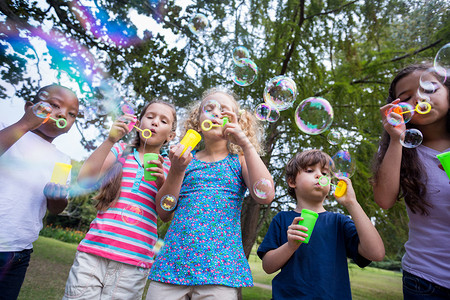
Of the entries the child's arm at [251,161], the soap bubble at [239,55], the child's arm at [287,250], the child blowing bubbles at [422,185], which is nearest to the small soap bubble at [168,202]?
the child's arm at [251,161]

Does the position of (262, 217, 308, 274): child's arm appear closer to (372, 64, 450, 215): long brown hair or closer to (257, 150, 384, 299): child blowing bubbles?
(257, 150, 384, 299): child blowing bubbles

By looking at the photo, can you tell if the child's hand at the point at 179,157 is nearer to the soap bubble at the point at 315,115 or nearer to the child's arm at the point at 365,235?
the child's arm at the point at 365,235

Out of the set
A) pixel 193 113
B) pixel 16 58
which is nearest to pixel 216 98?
pixel 193 113

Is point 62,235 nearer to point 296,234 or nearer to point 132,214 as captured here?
point 132,214

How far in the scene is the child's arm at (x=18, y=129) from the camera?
5.92 feet

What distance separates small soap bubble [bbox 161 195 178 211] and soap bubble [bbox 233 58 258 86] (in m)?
1.37

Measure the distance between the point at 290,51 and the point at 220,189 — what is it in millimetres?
3005

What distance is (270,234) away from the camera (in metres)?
1.74

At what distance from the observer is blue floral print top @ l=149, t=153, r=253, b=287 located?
4.92ft

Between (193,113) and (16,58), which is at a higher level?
(16,58)

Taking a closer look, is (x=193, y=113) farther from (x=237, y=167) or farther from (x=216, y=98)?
(x=237, y=167)

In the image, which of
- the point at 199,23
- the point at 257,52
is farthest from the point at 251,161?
the point at 257,52

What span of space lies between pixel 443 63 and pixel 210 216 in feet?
5.31

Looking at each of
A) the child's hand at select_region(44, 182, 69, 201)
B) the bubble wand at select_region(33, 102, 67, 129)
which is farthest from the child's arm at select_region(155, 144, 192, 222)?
the bubble wand at select_region(33, 102, 67, 129)
